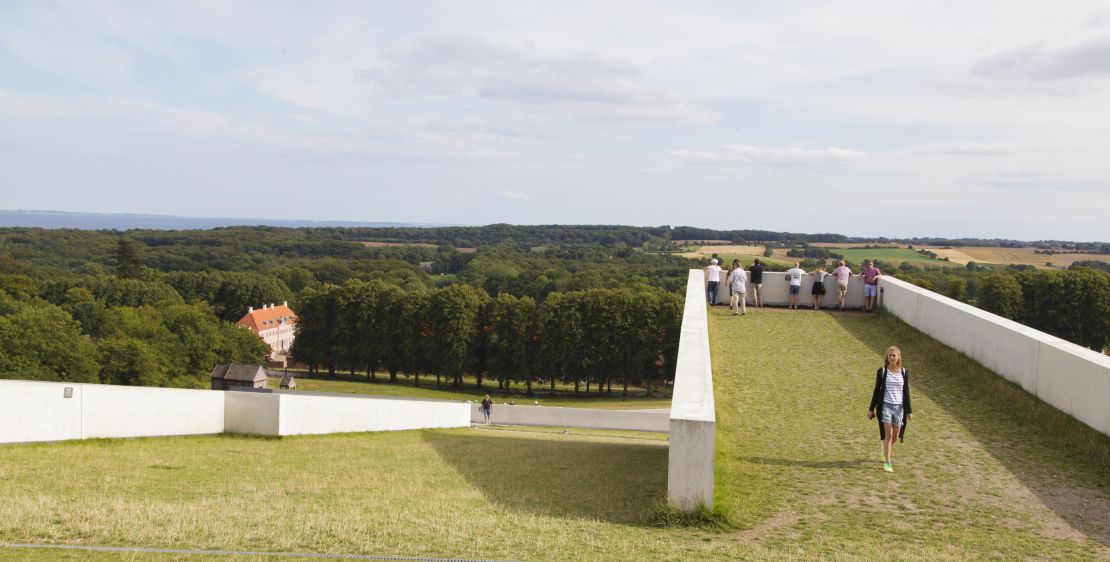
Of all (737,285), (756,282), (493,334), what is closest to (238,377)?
(493,334)

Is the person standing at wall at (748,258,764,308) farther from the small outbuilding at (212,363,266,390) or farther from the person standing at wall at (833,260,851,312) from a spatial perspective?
the small outbuilding at (212,363,266,390)

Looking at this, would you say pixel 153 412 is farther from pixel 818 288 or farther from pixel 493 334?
pixel 493 334

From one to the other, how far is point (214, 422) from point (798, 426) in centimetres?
1101

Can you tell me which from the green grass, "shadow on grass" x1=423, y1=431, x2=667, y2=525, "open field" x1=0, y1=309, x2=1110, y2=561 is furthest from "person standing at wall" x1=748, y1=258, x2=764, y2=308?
the green grass

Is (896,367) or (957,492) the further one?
(896,367)

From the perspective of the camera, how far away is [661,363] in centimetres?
5706

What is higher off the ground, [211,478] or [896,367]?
[896,367]

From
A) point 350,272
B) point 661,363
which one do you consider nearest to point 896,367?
point 661,363

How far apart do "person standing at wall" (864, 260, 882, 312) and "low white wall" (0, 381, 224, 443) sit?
1493cm

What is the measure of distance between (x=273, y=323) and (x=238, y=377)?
6105cm

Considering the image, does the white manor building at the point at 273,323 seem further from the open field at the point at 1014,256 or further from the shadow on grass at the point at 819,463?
the shadow on grass at the point at 819,463

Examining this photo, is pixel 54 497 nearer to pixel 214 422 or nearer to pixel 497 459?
pixel 497 459

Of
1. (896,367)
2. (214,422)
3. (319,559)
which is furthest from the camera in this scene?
(214,422)

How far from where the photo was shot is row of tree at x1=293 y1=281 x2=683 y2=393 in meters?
→ 56.4
